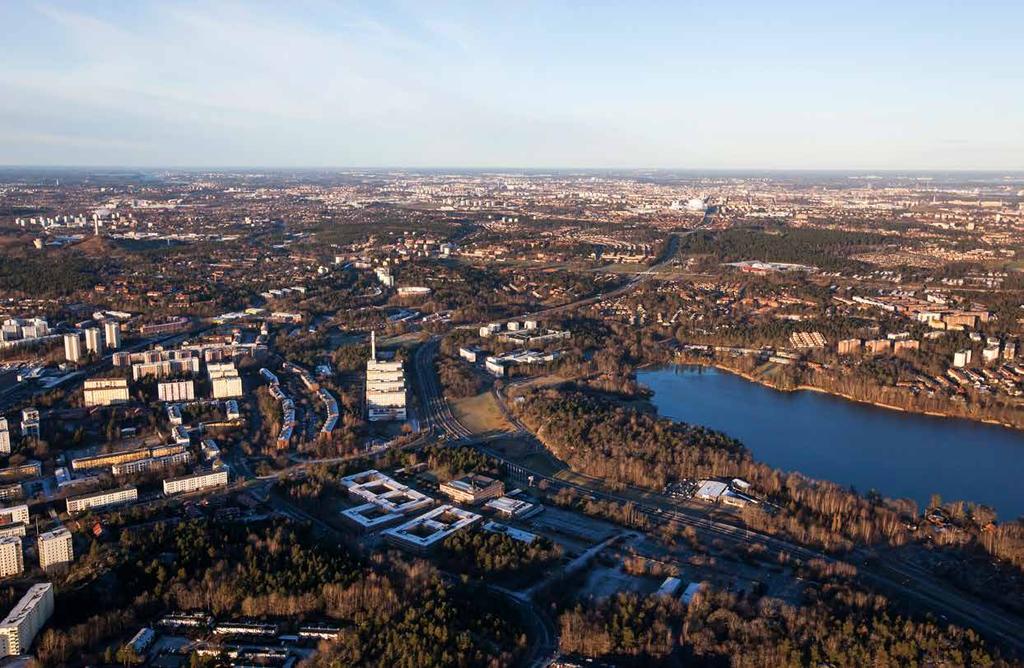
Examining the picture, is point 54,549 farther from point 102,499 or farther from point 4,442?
point 4,442

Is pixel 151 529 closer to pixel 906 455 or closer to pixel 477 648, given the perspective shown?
pixel 477 648

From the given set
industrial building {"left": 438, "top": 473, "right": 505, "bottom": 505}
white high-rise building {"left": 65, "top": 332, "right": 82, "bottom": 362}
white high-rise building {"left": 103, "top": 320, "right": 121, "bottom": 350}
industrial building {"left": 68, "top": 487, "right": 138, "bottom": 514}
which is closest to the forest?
industrial building {"left": 68, "top": 487, "right": 138, "bottom": 514}

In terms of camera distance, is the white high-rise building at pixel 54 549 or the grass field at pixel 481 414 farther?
the grass field at pixel 481 414

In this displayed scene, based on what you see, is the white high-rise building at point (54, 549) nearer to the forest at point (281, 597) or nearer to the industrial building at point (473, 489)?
the forest at point (281, 597)

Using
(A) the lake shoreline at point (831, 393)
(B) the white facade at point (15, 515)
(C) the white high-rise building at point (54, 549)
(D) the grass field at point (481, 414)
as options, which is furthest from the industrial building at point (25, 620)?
(A) the lake shoreline at point (831, 393)

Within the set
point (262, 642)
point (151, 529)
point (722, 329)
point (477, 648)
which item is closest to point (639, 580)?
point (477, 648)

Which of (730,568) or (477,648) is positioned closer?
(477,648)

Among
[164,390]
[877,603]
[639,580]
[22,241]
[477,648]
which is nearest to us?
[477,648]
